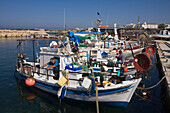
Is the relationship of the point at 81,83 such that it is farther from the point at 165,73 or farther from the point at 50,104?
the point at 165,73

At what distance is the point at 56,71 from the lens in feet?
36.4

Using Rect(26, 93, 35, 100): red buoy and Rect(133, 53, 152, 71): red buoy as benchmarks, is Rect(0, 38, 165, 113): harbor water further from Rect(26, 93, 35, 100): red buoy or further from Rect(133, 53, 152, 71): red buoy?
Rect(133, 53, 152, 71): red buoy

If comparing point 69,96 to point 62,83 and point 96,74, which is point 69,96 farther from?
point 96,74

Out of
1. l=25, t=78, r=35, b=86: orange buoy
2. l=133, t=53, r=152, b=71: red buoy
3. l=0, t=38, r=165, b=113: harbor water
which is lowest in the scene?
l=0, t=38, r=165, b=113: harbor water

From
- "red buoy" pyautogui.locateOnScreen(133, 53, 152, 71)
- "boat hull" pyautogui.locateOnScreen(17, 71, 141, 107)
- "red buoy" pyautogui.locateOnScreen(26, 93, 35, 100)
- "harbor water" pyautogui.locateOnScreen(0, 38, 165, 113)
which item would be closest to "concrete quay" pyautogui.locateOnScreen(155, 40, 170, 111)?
"harbor water" pyautogui.locateOnScreen(0, 38, 165, 113)

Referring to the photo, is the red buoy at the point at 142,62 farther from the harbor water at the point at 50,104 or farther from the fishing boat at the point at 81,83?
the harbor water at the point at 50,104

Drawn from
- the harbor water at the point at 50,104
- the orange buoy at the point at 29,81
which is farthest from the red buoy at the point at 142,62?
the orange buoy at the point at 29,81

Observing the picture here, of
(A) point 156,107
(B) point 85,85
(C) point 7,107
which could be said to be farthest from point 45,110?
(A) point 156,107

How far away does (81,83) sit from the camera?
386 inches

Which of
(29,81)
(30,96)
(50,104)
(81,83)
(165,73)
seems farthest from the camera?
(165,73)

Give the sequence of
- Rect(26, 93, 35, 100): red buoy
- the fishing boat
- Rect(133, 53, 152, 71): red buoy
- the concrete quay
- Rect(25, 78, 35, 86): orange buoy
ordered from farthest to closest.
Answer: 1. Rect(26, 93, 35, 100): red buoy
2. Rect(25, 78, 35, 86): orange buoy
3. the concrete quay
4. Rect(133, 53, 152, 71): red buoy
5. the fishing boat

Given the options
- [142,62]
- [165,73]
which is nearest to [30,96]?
[142,62]

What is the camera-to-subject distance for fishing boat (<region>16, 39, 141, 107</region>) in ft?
29.1

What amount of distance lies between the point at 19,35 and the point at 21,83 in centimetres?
8100
